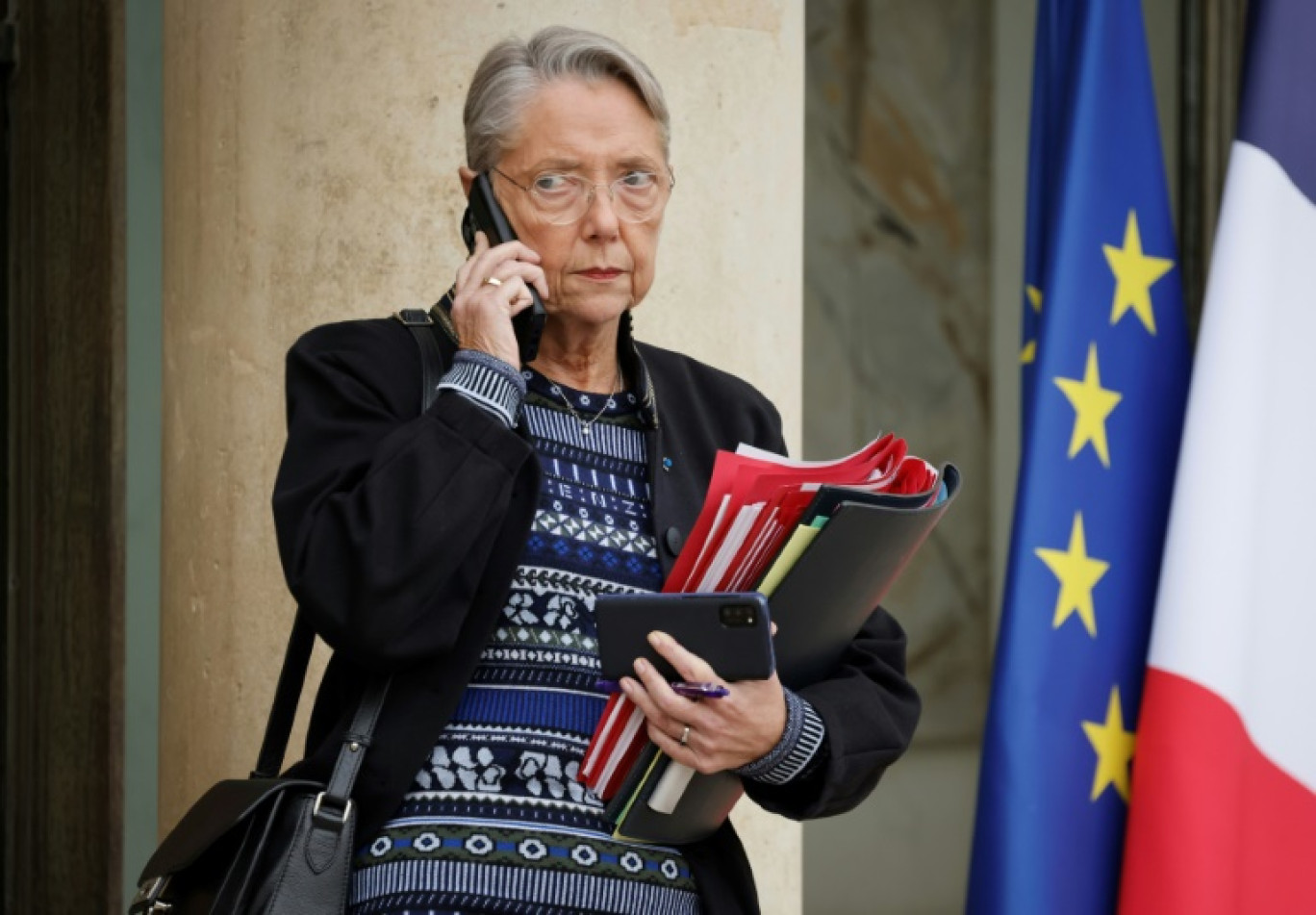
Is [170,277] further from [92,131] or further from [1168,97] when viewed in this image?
[1168,97]

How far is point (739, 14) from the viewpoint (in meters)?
3.54

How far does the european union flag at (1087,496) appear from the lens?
3910mm

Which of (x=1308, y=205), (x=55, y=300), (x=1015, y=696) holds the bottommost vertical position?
(x=1015, y=696)

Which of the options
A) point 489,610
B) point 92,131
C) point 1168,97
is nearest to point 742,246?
point 489,610

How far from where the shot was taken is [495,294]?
2369mm

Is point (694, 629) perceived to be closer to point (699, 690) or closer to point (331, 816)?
point (699, 690)

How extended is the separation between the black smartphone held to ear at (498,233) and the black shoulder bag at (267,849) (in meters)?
0.46

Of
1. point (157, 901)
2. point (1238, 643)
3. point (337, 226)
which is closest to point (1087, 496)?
point (1238, 643)

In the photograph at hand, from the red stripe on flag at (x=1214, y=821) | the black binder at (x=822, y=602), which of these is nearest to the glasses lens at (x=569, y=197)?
the black binder at (x=822, y=602)

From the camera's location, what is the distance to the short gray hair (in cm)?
247

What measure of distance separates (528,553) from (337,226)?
1289 millimetres

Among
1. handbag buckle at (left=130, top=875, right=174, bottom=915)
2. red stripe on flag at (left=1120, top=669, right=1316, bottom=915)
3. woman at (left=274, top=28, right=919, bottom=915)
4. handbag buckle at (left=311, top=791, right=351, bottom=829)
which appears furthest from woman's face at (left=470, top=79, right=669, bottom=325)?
red stripe on flag at (left=1120, top=669, right=1316, bottom=915)

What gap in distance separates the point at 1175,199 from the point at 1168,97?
0.30 meters

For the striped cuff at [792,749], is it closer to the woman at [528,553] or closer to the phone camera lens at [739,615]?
the woman at [528,553]
